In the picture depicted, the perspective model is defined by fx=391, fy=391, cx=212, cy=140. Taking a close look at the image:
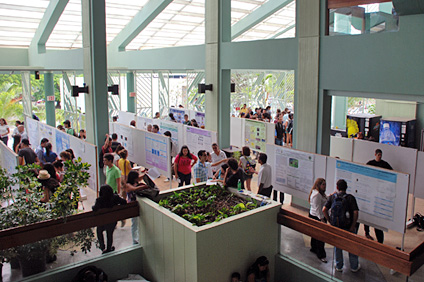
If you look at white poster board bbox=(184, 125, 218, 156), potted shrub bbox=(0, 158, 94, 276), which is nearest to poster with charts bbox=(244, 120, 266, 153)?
white poster board bbox=(184, 125, 218, 156)

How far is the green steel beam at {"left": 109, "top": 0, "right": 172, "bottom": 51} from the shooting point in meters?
12.8

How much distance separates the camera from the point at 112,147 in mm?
9398

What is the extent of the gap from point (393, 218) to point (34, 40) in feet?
46.9

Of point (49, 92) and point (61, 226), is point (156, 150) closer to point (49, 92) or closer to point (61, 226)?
point (61, 226)

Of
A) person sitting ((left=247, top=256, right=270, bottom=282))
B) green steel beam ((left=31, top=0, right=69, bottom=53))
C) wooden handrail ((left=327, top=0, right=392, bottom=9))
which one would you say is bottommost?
person sitting ((left=247, top=256, right=270, bottom=282))

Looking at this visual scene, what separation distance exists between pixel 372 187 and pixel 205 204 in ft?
8.50

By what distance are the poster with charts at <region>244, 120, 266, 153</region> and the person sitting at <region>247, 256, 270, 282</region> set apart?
6816 mm

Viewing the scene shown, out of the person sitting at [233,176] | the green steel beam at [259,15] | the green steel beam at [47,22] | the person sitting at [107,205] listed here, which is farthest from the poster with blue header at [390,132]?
the green steel beam at [47,22]

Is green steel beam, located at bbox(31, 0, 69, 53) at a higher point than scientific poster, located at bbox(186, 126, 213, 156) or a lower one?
higher

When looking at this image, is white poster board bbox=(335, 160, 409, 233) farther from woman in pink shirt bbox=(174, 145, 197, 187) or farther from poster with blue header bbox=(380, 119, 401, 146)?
poster with blue header bbox=(380, 119, 401, 146)

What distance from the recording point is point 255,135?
37.9 ft

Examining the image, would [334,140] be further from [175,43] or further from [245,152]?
[175,43]

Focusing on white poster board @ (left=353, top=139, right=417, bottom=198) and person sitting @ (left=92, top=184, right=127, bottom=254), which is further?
white poster board @ (left=353, top=139, right=417, bottom=198)

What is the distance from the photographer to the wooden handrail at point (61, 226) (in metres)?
4.15
